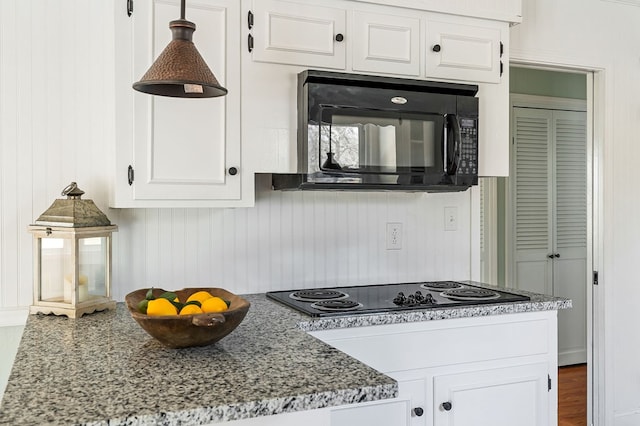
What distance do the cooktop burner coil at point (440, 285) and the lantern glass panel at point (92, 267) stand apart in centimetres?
140

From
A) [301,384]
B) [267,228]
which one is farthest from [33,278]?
[301,384]

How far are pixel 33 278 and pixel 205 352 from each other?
3.47 feet

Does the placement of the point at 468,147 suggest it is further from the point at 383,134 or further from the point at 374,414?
the point at 374,414

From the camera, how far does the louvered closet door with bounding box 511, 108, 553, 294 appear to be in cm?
456

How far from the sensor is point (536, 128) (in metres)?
4.63

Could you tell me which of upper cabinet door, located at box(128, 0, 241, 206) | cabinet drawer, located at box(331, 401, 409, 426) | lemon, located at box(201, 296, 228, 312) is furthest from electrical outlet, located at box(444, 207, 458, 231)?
lemon, located at box(201, 296, 228, 312)

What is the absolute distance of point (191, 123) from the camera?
2207 millimetres

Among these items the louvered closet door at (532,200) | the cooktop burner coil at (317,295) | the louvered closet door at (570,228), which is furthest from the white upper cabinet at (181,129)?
the louvered closet door at (570,228)

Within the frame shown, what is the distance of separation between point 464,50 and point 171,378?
1.98 meters

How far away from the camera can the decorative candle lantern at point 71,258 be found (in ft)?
6.64

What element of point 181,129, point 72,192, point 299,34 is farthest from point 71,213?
point 299,34

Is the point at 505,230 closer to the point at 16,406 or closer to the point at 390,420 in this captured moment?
the point at 390,420

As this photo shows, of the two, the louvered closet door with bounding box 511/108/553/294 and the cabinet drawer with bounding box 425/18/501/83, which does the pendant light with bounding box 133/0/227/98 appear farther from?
the louvered closet door with bounding box 511/108/553/294

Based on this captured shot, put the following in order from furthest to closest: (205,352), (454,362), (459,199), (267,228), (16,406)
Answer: (459,199) < (267,228) < (454,362) < (205,352) < (16,406)
